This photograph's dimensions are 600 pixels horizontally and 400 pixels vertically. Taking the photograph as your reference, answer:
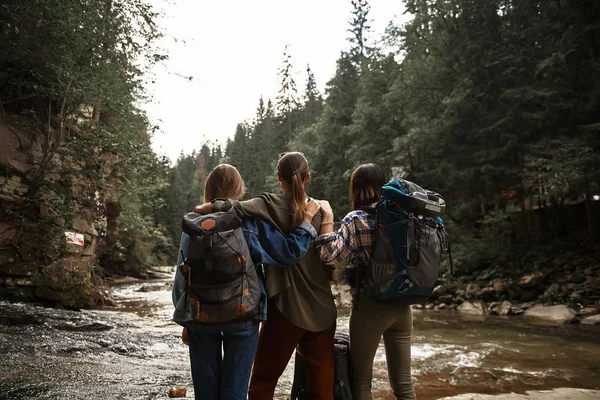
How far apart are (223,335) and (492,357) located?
6.22 m

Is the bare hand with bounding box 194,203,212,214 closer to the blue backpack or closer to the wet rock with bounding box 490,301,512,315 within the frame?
the blue backpack

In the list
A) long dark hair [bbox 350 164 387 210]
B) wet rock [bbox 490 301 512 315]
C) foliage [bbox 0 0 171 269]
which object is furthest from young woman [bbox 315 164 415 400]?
wet rock [bbox 490 301 512 315]

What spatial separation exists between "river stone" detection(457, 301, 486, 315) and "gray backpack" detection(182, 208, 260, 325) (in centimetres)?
1274

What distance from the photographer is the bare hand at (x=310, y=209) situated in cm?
267

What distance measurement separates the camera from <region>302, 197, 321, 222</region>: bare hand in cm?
267

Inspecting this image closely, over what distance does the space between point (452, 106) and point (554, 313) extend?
782 centimetres

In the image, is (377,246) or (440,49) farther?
(440,49)

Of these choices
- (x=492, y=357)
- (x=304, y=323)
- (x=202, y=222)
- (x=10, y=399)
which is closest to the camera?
(x=202, y=222)

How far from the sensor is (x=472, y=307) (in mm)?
13523

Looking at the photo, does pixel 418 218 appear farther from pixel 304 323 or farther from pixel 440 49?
pixel 440 49

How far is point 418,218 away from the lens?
8.49 feet

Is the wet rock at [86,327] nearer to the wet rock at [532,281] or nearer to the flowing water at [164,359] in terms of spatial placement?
the flowing water at [164,359]

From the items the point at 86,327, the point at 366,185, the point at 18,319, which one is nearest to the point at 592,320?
the point at 366,185

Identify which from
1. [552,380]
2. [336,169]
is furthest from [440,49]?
[552,380]
